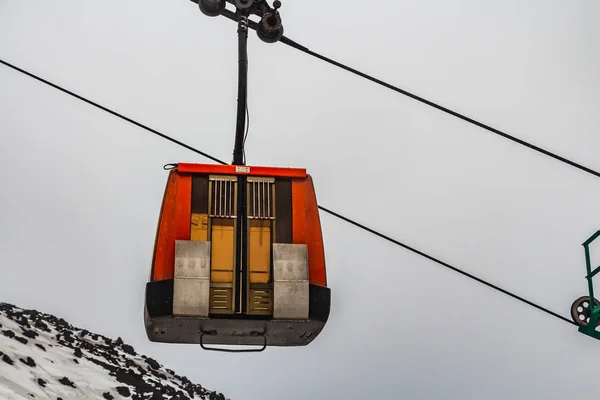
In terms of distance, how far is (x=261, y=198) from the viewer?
7020mm

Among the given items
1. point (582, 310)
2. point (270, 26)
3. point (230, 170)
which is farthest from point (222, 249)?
point (582, 310)

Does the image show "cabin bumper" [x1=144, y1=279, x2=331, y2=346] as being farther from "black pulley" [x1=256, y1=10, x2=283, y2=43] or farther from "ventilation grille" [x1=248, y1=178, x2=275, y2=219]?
"black pulley" [x1=256, y1=10, x2=283, y2=43]

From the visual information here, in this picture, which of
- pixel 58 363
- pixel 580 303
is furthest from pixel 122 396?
pixel 580 303

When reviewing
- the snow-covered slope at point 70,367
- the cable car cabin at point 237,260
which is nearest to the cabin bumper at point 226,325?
the cable car cabin at point 237,260

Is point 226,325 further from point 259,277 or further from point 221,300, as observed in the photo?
point 259,277

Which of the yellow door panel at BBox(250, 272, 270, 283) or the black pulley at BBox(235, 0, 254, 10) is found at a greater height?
the black pulley at BBox(235, 0, 254, 10)

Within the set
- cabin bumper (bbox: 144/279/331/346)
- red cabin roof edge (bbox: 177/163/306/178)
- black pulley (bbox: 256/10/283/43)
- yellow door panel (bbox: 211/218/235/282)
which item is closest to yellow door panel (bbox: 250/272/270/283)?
yellow door panel (bbox: 211/218/235/282)

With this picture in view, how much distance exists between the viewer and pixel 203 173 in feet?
23.4

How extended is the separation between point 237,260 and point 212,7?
2.16 meters

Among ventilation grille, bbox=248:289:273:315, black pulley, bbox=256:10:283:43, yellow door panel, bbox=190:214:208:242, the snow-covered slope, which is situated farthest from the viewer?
the snow-covered slope

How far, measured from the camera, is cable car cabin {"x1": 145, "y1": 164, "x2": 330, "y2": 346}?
6531mm

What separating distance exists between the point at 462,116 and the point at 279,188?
5.75ft

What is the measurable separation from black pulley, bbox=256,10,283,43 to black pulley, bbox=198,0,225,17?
368mm

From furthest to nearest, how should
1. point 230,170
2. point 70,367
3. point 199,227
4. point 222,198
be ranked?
point 70,367 → point 230,170 → point 222,198 → point 199,227
